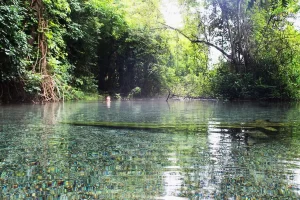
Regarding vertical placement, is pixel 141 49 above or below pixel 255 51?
above

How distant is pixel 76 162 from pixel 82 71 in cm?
1839

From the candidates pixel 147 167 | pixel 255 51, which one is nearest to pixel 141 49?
pixel 255 51

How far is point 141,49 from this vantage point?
74.6ft

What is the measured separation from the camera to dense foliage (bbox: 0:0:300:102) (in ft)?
37.4

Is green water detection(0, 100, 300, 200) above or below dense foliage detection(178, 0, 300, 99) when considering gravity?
below

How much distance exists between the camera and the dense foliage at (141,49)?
37.4 ft

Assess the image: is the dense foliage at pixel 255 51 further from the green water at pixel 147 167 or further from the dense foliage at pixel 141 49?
the green water at pixel 147 167

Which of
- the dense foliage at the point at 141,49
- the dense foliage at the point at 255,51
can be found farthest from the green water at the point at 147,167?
the dense foliage at the point at 255,51

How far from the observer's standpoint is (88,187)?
1.67 metres

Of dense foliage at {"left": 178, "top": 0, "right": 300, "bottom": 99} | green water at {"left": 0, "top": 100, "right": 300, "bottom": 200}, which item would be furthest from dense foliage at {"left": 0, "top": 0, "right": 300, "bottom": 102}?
green water at {"left": 0, "top": 100, "right": 300, "bottom": 200}

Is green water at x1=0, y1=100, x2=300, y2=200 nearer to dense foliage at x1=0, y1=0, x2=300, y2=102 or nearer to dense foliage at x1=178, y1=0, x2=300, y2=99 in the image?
dense foliage at x1=0, y1=0, x2=300, y2=102

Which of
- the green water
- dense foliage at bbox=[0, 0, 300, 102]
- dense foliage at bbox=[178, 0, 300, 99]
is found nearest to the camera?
the green water

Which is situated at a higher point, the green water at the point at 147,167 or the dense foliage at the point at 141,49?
the dense foliage at the point at 141,49

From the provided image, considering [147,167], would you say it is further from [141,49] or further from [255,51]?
[141,49]
